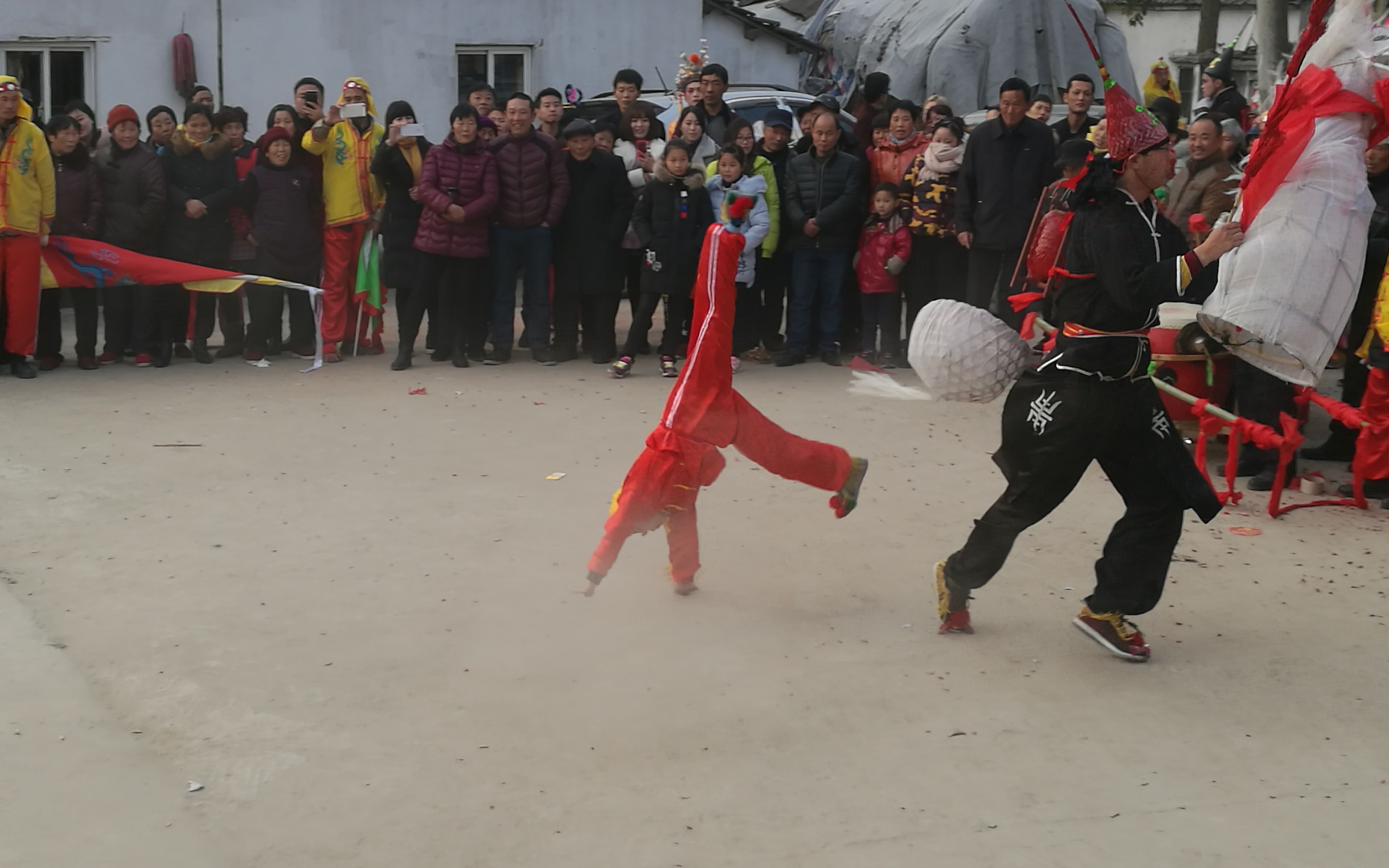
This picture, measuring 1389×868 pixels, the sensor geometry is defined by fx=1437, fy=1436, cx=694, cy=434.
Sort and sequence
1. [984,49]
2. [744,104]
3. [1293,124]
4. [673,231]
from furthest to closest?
[984,49], [744,104], [673,231], [1293,124]

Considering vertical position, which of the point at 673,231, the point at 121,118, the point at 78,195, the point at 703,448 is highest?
the point at 121,118

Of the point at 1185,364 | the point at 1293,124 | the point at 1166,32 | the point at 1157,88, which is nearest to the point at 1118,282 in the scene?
the point at 1293,124

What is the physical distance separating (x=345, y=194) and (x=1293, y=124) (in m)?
7.34

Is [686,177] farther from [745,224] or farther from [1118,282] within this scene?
[1118,282]

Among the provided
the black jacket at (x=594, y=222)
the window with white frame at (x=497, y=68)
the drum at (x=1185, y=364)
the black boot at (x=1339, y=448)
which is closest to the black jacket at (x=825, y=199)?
the black jacket at (x=594, y=222)

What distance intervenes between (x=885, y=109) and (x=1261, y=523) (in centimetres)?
544

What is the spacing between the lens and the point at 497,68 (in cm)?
1562

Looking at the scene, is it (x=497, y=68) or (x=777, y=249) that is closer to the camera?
(x=777, y=249)

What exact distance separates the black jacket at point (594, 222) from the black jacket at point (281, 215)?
1778 mm

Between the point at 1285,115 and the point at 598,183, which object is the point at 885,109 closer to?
the point at 598,183

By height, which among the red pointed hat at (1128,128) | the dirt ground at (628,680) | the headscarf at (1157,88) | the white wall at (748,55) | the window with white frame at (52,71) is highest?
the white wall at (748,55)

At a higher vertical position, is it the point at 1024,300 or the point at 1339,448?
the point at 1024,300

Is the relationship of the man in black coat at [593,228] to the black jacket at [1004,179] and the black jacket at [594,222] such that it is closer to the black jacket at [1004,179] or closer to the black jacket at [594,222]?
the black jacket at [594,222]

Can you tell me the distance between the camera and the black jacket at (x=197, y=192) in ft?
32.9
